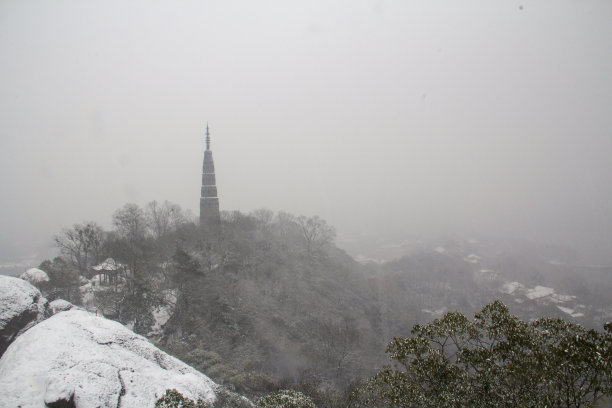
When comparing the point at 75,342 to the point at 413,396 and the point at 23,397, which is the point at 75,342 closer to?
the point at 23,397

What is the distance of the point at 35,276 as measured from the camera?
103 feet

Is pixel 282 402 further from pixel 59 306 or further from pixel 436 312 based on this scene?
pixel 436 312

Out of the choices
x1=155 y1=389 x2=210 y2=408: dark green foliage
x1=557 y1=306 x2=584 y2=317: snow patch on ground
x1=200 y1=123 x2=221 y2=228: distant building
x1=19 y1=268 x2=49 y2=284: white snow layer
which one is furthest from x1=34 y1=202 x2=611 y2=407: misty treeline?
x1=557 y1=306 x2=584 y2=317: snow patch on ground

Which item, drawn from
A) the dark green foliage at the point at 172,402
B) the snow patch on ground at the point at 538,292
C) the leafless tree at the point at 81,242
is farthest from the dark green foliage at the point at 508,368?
the snow patch on ground at the point at 538,292

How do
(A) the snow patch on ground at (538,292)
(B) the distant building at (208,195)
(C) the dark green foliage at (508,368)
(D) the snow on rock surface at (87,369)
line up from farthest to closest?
(A) the snow patch on ground at (538,292), (B) the distant building at (208,195), (D) the snow on rock surface at (87,369), (C) the dark green foliage at (508,368)

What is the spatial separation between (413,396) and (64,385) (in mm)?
13505

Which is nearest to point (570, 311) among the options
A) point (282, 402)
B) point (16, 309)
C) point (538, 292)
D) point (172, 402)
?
point (538, 292)

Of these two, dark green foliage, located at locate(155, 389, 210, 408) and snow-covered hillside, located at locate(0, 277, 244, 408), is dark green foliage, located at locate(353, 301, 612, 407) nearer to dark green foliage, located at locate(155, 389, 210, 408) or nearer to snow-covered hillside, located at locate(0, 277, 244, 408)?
dark green foliage, located at locate(155, 389, 210, 408)

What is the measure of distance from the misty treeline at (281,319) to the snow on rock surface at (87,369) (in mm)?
5262

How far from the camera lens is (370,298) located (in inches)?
2437

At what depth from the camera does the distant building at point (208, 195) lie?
175ft

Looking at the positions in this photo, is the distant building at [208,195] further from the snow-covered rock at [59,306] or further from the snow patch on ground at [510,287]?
the snow patch on ground at [510,287]

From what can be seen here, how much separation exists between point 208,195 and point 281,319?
23.0 m

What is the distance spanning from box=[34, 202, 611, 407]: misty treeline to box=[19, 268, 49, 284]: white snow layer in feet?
2.72
